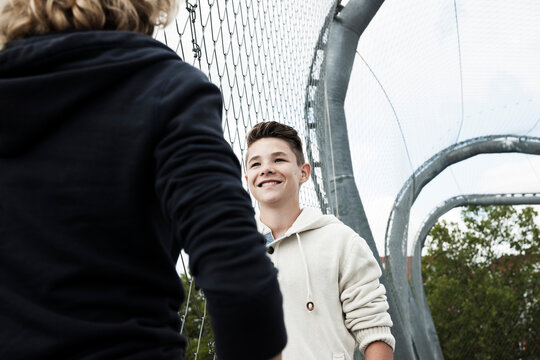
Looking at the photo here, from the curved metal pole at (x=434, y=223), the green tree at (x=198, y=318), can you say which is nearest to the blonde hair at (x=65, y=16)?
the green tree at (x=198, y=318)

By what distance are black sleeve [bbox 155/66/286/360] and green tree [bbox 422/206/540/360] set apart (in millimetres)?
25428

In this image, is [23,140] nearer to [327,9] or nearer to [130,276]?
[130,276]

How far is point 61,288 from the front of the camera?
712 mm

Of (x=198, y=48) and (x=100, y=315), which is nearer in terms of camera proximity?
(x=100, y=315)

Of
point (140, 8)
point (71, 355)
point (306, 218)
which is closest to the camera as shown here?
point (71, 355)

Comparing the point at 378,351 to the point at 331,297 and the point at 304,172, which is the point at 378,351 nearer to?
the point at 331,297

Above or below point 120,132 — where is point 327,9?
above

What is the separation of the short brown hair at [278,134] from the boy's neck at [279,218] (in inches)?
9.1

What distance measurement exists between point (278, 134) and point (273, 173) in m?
0.19

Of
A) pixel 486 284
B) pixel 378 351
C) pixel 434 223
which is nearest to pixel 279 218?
pixel 378 351

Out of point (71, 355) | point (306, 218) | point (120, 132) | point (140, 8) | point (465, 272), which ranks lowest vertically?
point (71, 355)

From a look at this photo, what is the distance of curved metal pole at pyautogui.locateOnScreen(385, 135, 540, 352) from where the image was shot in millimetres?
6535

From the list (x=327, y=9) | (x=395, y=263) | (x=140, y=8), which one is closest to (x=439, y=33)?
(x=395, y=263)

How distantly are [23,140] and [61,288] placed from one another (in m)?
0.19
